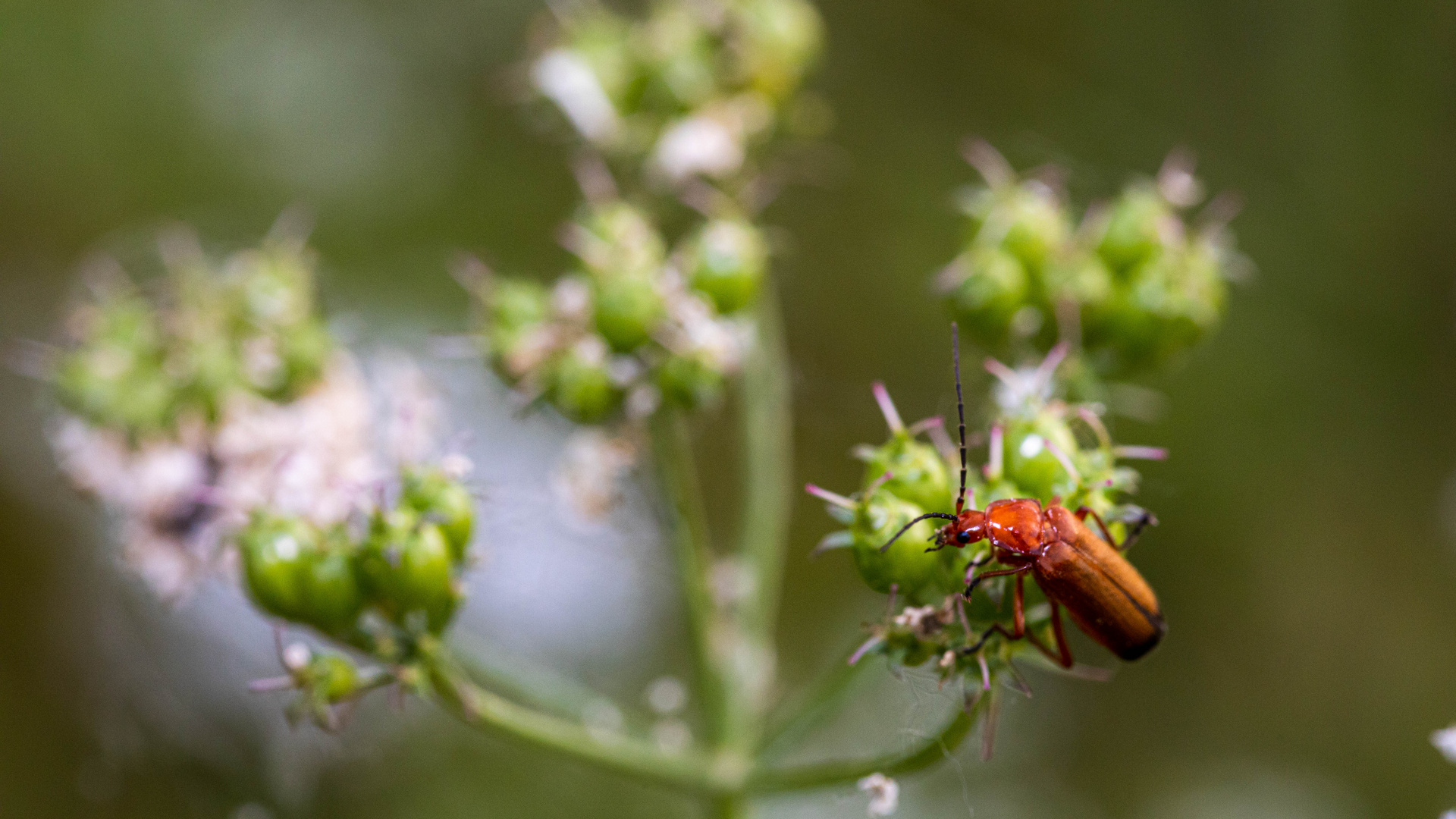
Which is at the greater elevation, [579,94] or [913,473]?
[579,94]

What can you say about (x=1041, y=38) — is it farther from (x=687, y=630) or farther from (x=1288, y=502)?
(x=687, y=630)

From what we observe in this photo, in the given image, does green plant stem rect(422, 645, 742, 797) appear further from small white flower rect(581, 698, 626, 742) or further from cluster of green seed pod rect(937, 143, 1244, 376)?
cluster of green seed pod rect(937, 143, 1244, 376)

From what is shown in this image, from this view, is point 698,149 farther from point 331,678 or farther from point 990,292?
point 331,678

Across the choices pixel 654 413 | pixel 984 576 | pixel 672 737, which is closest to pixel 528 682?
pixel 672 737

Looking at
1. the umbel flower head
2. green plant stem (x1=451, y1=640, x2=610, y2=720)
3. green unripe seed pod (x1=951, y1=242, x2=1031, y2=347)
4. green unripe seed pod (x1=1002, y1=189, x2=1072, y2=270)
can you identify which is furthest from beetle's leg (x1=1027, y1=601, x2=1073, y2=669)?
the umbel flower head

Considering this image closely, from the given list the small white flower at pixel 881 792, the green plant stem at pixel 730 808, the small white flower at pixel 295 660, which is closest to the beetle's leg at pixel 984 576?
the small white flower at pixel 881 792

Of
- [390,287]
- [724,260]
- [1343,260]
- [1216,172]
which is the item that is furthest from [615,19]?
[1343,260]
